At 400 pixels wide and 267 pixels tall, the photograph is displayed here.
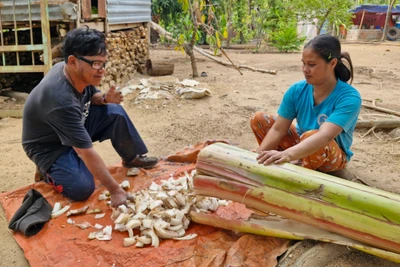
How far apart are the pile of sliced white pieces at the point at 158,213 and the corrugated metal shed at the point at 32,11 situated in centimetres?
379

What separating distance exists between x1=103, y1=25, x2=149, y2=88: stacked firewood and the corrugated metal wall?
24cm

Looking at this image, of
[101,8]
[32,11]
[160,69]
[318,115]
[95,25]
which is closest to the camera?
[318,115]

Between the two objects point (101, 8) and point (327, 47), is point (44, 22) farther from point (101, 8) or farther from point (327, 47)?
point (327, 47)

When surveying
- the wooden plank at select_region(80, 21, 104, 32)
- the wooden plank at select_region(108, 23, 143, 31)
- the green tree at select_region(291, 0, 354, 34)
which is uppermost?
the green tree at select_region(291, 0, 354, 34)

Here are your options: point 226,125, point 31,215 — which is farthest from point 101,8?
point 31,215

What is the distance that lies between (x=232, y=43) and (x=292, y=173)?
15818 millimetres

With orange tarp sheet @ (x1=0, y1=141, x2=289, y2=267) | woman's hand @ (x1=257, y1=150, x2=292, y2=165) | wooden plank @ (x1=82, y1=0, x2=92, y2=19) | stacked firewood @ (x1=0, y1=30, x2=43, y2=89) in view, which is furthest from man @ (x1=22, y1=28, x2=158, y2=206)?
stacked firewood @ (x1=0, y1=30, x2=43, y2=89)

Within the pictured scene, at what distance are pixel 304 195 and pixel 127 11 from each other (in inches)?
270

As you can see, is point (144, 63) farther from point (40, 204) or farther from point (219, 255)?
point (219, 255)

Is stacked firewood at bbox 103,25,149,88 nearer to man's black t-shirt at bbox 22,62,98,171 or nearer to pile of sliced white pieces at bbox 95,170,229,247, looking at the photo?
man's black t-shirt at bbox 22,62,98,171

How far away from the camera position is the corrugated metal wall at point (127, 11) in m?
6.95

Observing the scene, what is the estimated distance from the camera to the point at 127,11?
7.82 metres

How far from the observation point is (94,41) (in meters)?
2.35

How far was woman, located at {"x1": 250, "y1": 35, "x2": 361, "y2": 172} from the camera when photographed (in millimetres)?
2264
